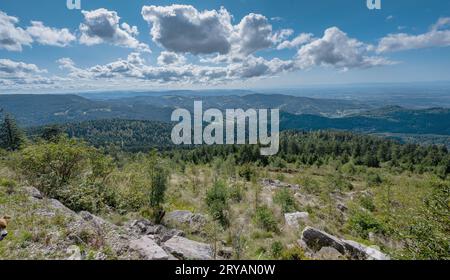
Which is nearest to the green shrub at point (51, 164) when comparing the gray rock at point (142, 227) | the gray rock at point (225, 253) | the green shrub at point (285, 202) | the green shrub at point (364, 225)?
the gray rock at point (142, 227)

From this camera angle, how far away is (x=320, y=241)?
9.43m

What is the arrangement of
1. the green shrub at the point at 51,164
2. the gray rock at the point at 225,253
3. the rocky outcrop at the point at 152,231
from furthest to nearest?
1. the green shrub at the point at 51,164
2. the rocky outcrop at the point at 152,231
3. the gray rock at the point at 225,253

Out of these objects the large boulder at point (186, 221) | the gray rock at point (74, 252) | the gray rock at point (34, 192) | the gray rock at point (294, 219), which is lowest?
the gray rock at point (294, 219)

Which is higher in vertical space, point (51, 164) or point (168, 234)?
point (51, 164)

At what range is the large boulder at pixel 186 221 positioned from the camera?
11680mm

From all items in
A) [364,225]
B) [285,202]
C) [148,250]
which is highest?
[148,250]

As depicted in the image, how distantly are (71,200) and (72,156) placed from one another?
2.80 m

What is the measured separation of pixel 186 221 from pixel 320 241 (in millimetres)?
6241

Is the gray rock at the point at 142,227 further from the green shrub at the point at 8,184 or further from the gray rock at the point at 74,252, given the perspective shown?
the green shrub at the point at 8,184

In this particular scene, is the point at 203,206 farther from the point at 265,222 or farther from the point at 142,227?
the point at 142,227

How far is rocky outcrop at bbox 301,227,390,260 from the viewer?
843cm

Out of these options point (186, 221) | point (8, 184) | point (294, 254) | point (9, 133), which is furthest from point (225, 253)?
point (9, 133)

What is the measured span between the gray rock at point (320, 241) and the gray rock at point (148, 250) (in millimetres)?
5614
